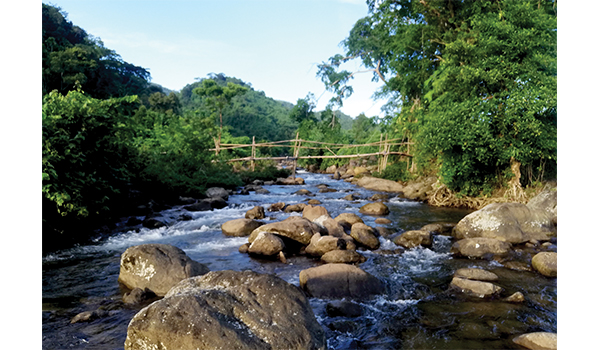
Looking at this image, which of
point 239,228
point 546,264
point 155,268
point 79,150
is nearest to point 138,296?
point 155,268

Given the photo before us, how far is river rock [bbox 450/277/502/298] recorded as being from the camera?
536cm

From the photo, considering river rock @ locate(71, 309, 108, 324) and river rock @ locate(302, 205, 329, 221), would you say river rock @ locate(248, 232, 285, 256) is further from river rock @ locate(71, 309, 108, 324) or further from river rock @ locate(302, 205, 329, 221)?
river rock @ locate(71, 309, 108, 324)

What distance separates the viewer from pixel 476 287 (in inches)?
215

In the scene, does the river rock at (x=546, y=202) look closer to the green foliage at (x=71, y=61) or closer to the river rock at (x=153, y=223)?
the river rock at (x=153, y=223)

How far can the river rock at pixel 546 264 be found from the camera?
6211 millimetres

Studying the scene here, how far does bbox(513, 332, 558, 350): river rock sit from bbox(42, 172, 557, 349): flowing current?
0.12 metres

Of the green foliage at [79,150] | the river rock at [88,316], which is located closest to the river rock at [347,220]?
the green foliage at [79,150]

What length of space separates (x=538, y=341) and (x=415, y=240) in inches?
161

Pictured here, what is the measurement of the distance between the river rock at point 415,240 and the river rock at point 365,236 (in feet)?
1.64

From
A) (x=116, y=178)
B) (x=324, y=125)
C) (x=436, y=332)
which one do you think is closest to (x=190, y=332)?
(x=436, y=332)

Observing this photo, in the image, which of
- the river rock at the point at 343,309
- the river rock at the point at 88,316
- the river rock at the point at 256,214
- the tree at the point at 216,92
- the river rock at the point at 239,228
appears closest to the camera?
the river rock at the point at 88,316

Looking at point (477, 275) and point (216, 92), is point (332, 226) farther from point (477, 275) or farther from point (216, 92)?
point (216, 92)

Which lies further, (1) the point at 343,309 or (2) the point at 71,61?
(2) the point at 71,61
